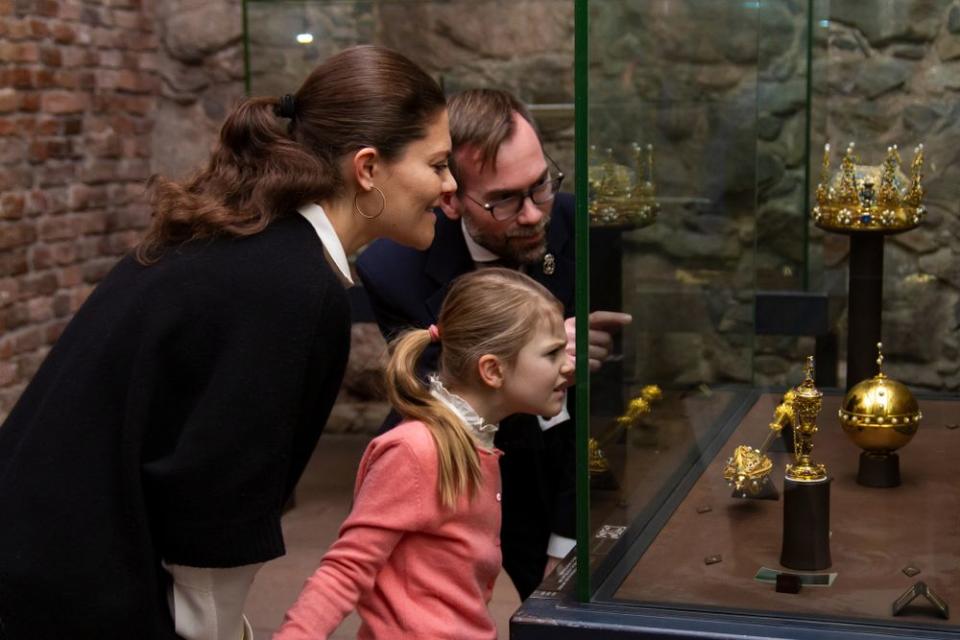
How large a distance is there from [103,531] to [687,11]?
1.27 metres

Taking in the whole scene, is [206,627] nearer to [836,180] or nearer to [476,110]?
[476,110]

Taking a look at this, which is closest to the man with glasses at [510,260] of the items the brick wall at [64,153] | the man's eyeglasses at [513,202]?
the man's eyeglasses at [513,202]

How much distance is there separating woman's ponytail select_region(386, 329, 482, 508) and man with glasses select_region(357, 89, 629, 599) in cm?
17

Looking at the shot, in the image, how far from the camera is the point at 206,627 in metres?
1.68

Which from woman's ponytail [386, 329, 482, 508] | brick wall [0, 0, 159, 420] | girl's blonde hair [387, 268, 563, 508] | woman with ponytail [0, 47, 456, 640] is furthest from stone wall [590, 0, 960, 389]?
brick wall [0, 0, 159, 420]

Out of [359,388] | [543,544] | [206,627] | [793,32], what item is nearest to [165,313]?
[206,627]

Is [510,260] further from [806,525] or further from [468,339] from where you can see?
[806,525]

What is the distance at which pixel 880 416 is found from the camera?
2191 mm

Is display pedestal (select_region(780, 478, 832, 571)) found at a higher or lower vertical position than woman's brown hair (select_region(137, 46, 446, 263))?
lower

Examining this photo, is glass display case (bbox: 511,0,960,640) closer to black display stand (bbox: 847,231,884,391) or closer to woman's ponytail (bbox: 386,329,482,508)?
black display stand (bbox: 847,231,884,391)

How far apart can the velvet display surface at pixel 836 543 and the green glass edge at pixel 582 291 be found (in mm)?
89

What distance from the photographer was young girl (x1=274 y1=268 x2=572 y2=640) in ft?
6.23

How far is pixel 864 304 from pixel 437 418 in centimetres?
77

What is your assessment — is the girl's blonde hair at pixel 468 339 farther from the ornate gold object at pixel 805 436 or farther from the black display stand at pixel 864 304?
the black display stand at pixel 864 304
